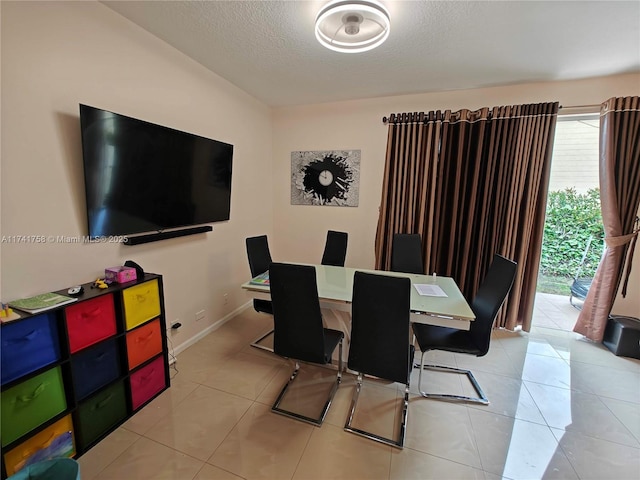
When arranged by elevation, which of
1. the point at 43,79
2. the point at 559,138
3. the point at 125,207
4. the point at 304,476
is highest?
the point at 559,138

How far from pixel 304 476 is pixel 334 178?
10.2ft

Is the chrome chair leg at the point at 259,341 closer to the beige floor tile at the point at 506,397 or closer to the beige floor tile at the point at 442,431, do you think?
the beige floor tile at the point at 442,431

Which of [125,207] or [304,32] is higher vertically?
[304,32]

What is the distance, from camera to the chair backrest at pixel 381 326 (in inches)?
63.4

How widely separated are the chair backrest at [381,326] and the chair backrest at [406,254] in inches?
55.6

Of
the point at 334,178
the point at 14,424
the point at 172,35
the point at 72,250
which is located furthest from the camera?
the point at 334,178

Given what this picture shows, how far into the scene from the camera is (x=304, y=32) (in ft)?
6.84

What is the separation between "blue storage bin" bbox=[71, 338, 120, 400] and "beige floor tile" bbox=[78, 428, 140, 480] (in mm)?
323

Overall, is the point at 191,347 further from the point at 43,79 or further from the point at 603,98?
the point at 603,98

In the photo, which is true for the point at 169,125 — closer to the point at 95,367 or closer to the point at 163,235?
the point at 163,235

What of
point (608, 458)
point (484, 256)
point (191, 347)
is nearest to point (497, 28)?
point (484, 256)

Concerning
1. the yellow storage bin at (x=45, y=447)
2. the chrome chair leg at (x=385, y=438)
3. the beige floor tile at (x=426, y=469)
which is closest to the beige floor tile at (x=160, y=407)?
the yellow storage bin at (x=45, y=447)

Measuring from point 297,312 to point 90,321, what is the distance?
1205 millimetres

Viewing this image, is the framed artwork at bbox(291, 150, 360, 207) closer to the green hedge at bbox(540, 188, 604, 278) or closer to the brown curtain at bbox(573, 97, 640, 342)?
the green hedge at bbox(540, 188, 604, 278)
